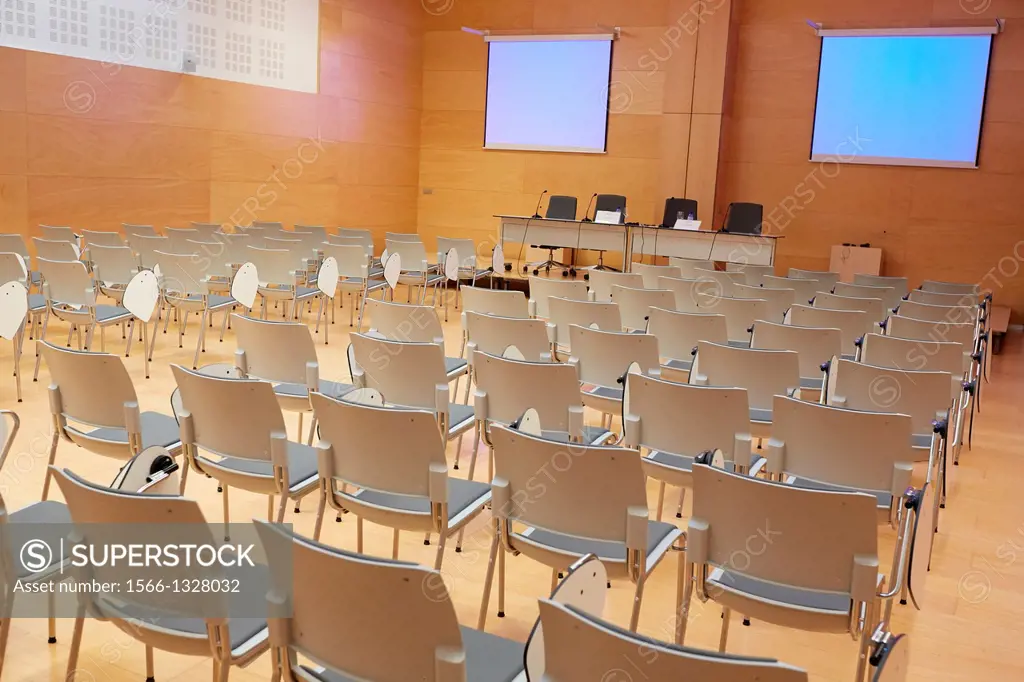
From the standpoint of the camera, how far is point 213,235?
30.1 feet

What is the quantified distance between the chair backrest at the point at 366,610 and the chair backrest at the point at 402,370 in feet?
7.64

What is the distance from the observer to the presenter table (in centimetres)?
1108

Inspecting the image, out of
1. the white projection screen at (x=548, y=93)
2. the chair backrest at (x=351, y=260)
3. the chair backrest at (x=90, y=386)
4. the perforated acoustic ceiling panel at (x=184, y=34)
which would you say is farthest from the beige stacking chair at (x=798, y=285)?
the perforated acoustic ceiling panel at (x=184, y=34)

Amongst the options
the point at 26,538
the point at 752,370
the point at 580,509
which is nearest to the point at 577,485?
the point at 580,509

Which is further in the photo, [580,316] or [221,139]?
[221,139]

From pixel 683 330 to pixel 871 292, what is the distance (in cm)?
338

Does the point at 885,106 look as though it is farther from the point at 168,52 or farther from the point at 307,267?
the point at 168,52

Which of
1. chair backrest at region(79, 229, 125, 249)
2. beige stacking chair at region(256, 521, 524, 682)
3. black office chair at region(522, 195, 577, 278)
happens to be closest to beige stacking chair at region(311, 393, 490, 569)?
beige stacking chair at region(256, 521, 524, 682)

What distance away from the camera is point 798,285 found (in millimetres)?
8016

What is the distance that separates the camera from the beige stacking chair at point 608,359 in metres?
4.69

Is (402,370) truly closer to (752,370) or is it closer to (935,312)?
(752,370)

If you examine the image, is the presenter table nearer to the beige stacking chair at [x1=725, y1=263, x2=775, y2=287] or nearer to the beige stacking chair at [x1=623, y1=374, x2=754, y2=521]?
the beige stacking chair at [x1=725, y1=263, x2=775, y2=287]

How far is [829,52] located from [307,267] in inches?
334

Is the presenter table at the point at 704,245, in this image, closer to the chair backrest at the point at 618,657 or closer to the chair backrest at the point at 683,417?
the chair backrest at the point at 683,417
